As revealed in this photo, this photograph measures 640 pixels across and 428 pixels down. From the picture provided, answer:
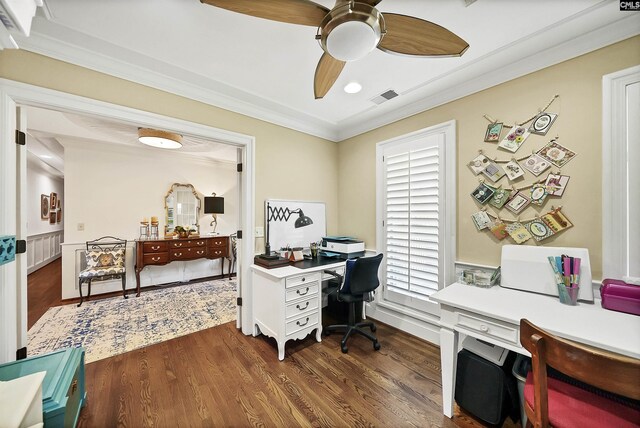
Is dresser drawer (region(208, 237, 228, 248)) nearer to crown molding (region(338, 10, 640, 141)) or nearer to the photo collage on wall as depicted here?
crown molding (region(338, 10, 640, 141))

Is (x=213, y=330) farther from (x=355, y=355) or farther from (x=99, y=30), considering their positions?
(x=99, y=30)

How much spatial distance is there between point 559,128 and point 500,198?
61 centimetres

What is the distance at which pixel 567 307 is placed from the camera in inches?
56.9

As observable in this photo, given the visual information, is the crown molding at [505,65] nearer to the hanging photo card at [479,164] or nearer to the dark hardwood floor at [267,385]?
the hanging photo card at [479,164]

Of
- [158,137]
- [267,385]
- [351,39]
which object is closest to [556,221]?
[351,39]

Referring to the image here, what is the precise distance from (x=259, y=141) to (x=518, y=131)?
2460 millimetres

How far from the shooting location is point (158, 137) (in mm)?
3285

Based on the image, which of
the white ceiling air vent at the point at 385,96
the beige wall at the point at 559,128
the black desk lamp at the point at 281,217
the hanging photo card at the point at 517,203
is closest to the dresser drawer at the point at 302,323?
the black desk lamp at the point at 281,217

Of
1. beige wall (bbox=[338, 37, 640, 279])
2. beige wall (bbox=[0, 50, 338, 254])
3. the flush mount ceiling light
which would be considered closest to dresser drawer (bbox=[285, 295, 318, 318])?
beige wall (bbox=[0, 50, 338, 254])

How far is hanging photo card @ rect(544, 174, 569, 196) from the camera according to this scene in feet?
5.60

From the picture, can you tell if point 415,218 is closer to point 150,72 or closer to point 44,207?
point 150,72

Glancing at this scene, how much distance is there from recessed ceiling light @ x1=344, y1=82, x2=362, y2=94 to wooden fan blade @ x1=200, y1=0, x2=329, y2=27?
1102 mm

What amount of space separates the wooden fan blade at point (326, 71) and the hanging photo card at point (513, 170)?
158 centimetres

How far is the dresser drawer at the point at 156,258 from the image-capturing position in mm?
3892
